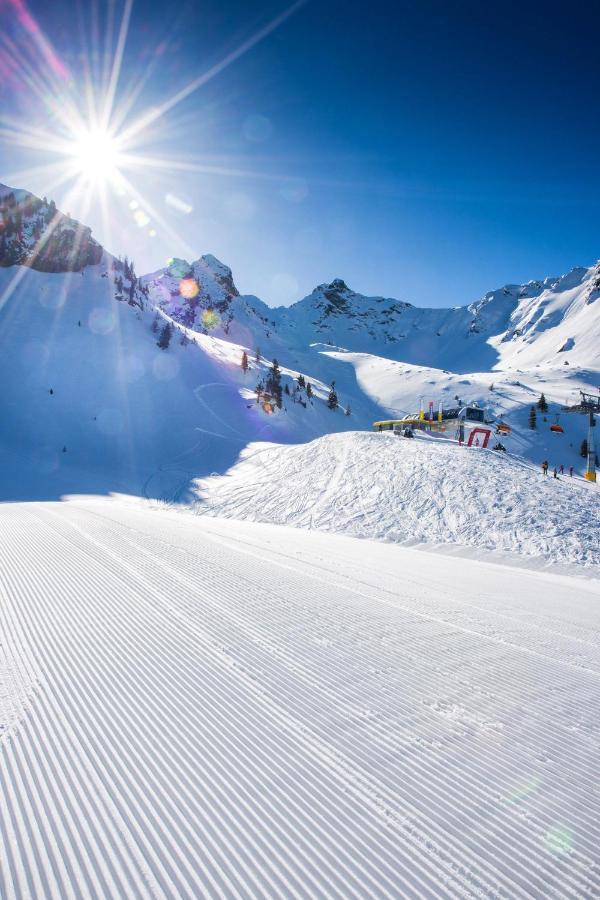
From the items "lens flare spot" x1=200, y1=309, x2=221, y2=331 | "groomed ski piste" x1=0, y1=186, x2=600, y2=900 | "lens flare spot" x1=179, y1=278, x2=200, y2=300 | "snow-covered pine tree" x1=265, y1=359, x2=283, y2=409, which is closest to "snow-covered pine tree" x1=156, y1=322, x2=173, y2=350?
"snow-covered pine tree" x1=265, y1=359, x2=283, y2=409

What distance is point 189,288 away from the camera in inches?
7362

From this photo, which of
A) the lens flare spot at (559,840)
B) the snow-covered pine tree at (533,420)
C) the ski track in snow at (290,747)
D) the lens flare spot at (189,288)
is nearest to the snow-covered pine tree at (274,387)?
the snow-covered pine tree at (533,420)

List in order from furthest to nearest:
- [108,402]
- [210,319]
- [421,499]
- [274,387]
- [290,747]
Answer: [210,319], [274,387], [108,402], [421,499], [290,747]

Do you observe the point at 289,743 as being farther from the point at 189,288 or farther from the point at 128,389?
the point at 189,288

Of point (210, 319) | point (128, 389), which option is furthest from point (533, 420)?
point (210, 319)

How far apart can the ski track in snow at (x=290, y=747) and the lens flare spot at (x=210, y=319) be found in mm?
168060

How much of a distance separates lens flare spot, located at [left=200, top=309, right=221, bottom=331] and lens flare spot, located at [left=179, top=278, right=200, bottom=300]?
15.5m

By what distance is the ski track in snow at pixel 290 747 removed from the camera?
2.27 meters

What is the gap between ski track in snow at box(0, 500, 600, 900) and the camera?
2.27 meters

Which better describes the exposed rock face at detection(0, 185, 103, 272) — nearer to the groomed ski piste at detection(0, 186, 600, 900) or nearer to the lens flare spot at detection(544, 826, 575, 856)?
the groomed ski piste at detection(0, 186, 600, 900)

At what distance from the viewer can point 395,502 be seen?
17.2 meters

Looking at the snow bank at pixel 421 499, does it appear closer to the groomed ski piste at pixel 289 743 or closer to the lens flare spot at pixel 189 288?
the groomed ski piste at pixel 289 743

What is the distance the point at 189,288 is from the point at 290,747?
203523mm

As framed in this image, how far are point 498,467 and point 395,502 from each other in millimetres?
5784
